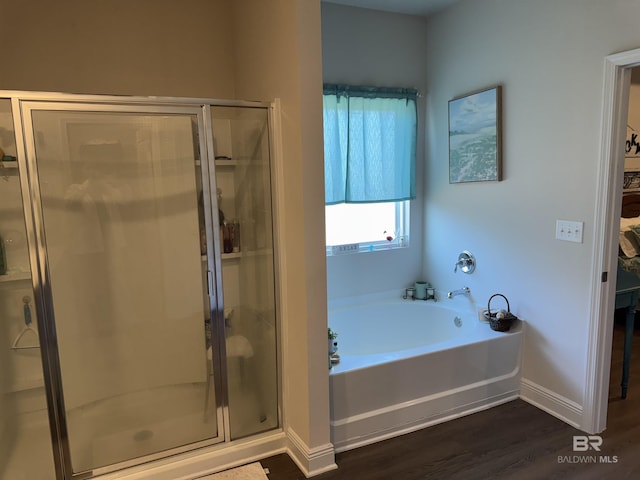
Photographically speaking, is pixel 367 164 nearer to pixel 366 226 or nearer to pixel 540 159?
pixel 366 226

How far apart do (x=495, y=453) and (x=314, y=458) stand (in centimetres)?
97

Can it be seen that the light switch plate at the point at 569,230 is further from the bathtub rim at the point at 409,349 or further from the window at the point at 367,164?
the window at the point at 367,164

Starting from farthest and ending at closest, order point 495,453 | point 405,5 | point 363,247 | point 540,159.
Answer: point 363,247
point 405,5
point 540,159
point 495,453

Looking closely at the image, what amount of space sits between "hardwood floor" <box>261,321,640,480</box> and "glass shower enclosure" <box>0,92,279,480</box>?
1.80 ft

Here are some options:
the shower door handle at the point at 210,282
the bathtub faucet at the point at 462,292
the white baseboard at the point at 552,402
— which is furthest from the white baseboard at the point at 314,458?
the bathtub faucet at the point at 462,292

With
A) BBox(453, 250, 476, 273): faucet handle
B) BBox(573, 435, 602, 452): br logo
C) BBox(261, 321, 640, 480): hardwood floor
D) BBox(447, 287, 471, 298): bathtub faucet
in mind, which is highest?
BBox(453, 250, 476, 273): faucet handle

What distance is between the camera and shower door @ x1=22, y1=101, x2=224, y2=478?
213 cm

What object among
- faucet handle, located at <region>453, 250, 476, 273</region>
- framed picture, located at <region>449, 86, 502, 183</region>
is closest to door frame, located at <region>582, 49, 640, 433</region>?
framed picture, located at <region>449, 86, 502, 183</region>

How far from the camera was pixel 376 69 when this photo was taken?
334cm

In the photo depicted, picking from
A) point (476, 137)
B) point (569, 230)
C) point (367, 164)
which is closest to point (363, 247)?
point (367, 164)

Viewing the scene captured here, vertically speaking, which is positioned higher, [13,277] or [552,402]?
[13,277]

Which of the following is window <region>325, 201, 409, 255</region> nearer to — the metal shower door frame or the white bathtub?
the white bathtub

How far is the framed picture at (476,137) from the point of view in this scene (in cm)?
293

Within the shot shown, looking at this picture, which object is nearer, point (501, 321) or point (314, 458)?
point (314, 458)
